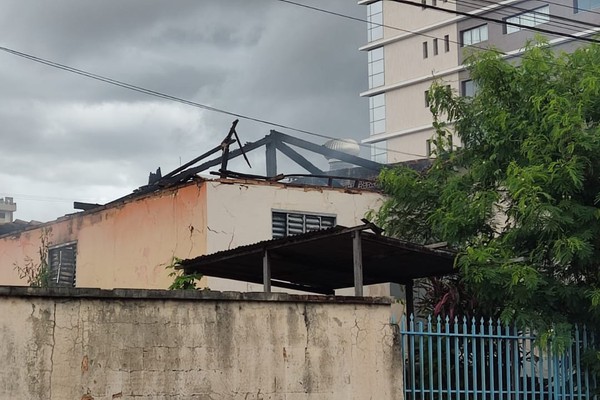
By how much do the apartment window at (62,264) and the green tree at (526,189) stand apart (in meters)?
7.44

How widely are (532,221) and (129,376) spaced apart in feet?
18.1

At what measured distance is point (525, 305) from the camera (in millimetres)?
11547

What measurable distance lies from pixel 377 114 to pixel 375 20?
6.20 m

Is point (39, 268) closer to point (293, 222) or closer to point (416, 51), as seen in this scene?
point (293, 222)

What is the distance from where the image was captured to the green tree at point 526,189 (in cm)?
1137

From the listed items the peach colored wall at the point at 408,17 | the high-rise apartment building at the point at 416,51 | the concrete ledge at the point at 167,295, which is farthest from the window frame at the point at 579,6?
the concrete ledge at the point at 167,295

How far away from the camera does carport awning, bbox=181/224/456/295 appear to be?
33.4 ft

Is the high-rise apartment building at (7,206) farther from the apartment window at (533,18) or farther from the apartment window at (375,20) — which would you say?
the apartment window at (533,18)

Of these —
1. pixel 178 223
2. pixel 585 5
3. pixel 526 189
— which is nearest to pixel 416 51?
pixel 585 5

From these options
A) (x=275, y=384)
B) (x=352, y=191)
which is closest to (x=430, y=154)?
(x=352, y=191)

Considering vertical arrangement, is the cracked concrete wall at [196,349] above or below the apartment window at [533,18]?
below

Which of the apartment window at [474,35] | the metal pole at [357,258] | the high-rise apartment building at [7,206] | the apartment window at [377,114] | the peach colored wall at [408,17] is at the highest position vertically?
the peach colored wall at [408,17]

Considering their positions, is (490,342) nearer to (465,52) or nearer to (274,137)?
(465,52)

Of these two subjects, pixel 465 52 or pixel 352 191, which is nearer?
pixel 465 52
